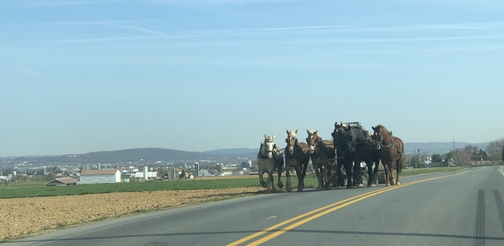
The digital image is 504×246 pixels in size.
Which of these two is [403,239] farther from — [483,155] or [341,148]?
[483,155]

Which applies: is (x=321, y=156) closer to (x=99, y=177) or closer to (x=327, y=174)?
(x=327, y=174)

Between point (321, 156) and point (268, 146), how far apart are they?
2.33 meters

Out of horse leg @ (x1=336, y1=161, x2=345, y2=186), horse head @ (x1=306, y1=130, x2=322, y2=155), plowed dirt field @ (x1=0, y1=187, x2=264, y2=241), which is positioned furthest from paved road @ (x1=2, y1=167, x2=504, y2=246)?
horse leg @ (x1=336, y1=161, x2=345, y2=186)

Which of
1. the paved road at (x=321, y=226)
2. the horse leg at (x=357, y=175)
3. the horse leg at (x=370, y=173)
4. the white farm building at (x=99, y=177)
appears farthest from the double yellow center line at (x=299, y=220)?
the white farm building at (x=99, y=177)

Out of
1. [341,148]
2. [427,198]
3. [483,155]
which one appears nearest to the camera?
[427,198]

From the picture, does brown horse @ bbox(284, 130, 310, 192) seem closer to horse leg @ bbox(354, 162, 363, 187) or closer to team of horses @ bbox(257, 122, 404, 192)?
team of horses @ bbox(257, 122, 404, 192)

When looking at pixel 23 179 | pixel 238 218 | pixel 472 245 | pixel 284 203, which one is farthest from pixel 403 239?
pixel 23 179

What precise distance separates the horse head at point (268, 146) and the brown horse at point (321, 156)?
1.68 meters

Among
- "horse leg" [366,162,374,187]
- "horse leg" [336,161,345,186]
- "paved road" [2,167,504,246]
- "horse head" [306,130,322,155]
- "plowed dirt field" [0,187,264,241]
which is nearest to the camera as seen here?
"paved road" [2,167,504,246]

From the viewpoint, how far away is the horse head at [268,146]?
78.6 feet

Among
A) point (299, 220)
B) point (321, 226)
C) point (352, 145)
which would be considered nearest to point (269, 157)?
point (352, 145)

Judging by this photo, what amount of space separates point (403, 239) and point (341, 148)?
556 inches

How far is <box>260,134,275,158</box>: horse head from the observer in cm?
2395

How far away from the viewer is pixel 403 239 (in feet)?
32.9
